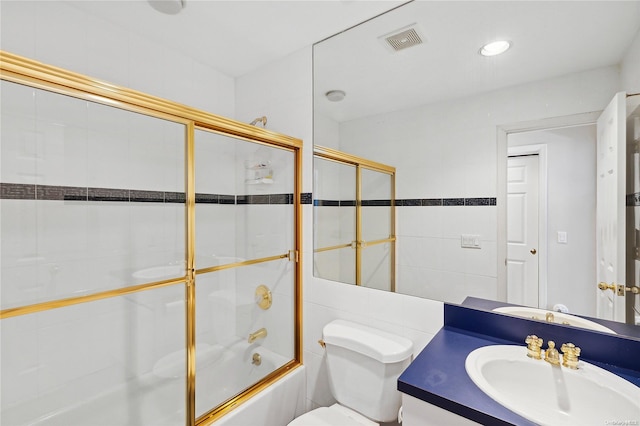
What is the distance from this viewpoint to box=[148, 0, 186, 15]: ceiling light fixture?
1.48 metres

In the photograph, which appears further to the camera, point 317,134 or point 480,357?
point 317,134

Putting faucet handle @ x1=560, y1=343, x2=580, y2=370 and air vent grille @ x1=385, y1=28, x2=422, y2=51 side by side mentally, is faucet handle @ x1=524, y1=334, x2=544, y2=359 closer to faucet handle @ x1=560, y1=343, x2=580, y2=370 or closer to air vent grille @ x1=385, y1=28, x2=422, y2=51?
faucet handle @ x1=560, y1=343, x2=580, y2=370

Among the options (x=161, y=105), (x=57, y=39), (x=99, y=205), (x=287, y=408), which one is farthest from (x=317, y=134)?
(x=287, y=408)

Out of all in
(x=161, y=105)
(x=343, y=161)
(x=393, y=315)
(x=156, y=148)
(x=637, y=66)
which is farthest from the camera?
(x=343, y=161)

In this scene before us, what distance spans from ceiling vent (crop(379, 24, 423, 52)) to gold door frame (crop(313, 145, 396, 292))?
603mm

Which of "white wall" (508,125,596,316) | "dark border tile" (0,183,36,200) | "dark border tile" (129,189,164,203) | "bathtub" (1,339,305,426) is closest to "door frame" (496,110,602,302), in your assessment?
"white wall" (508,125,596,316)

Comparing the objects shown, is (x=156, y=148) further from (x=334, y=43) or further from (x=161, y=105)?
(x=334, y=43)

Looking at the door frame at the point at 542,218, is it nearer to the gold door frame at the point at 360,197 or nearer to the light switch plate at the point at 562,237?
the light switch plate at the point at 562,237

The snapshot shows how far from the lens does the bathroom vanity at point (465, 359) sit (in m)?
0.81

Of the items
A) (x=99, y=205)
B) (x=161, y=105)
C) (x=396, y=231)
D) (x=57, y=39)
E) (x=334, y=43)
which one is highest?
(x=334, y=43)

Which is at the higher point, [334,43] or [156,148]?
[334,43]

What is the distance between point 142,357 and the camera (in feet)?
4.72

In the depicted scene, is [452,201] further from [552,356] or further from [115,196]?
[115,196]

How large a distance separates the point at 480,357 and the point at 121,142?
1.68 metres
